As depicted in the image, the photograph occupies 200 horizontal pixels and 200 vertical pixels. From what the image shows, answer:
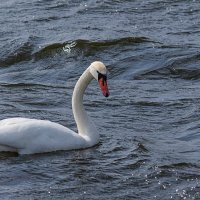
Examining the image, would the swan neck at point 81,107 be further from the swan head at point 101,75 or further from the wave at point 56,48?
the wave at point 56,48

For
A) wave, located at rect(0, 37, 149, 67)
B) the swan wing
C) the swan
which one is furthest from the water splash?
the swan wing

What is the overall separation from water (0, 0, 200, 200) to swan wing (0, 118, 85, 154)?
0.11 m

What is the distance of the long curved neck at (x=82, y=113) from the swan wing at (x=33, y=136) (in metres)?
0.39

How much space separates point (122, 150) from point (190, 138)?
96 cm

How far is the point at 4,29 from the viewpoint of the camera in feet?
58.2

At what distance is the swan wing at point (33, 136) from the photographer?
10.5 meters

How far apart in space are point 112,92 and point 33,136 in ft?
10.6

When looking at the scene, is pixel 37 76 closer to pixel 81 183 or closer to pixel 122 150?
pixel 122 150

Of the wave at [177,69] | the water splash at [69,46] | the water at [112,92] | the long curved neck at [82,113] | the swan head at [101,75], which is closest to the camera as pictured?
the water at [112,92]

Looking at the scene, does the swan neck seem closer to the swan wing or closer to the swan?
the swan

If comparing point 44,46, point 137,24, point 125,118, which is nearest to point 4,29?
point 44,46

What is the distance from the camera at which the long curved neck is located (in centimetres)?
1116

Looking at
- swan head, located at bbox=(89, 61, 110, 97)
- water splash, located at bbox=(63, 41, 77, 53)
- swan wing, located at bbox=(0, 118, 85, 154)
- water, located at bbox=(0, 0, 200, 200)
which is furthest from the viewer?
water splash, located at bbox=(63, 41, 77, 53)

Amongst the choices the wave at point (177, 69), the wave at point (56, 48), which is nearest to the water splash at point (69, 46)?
the wave at point (56, 48)
